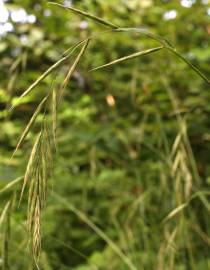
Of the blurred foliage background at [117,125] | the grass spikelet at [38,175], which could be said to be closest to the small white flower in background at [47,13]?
the blurred foliage background at [117,125]

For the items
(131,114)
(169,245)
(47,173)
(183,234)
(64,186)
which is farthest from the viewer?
(131,114)

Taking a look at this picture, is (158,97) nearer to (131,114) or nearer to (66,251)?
(131,114)

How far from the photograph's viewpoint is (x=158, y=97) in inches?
74.7

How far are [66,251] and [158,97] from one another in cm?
64

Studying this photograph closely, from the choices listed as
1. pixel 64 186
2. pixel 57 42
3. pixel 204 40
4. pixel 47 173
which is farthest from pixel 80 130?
pixel 47 173

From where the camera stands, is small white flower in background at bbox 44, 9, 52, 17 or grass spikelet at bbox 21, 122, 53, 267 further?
small white flower in background at bbox 44, 9, 52, 17

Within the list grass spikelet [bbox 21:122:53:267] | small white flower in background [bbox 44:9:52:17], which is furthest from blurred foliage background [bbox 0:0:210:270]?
grass spikelet [bbox 21:122:53:267]

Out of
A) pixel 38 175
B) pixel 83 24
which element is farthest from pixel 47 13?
pixel 38 175

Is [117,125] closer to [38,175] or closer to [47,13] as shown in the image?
[47,13]

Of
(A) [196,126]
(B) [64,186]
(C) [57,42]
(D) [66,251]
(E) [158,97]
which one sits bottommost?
(D) [66,251]

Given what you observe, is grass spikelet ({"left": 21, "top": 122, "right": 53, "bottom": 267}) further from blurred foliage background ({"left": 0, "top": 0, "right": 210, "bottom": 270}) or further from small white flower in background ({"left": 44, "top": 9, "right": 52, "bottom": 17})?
small white flower in background ({"left": 44, "top": 9, "right": 52, "bottom": 17})

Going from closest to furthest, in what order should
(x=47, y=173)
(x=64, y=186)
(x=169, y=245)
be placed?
(x=47, y=173)
(x=169, y=245)
(x=64, y=186)

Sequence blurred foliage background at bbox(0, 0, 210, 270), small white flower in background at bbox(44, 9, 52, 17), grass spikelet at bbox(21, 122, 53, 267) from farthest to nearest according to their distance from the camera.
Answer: small white flower in background at bbox(44, 9, 52, 17)
blurred foliage background at bbox(0, 0, 210, 270)
grass spikelet at bbox(21, 122, 53, 267)

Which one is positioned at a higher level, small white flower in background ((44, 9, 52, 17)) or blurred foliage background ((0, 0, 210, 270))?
small white flower in background ((44, 9, 52, 17))
